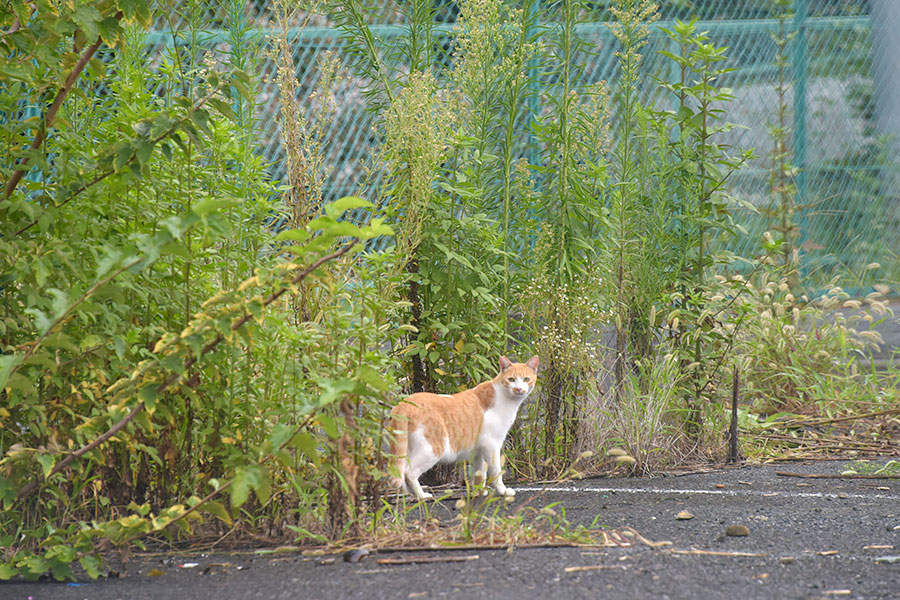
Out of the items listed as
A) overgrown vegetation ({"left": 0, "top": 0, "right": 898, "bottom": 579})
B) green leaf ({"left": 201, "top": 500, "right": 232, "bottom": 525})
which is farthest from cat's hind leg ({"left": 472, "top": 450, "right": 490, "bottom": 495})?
green leaf ({"left": 201, "top": 500, "right": 232, "bottom": 525})

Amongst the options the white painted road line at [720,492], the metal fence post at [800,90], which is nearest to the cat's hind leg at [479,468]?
the white painted road line at [720,492]

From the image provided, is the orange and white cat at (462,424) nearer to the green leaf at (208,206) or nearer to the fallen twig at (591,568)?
the fallen twig at (591,568)

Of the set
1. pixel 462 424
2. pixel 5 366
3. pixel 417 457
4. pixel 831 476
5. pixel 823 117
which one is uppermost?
pixel 823 117

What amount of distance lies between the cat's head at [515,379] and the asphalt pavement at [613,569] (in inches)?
24.3

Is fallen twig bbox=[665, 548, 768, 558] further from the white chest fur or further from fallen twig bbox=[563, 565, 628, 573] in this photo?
the white chest fur

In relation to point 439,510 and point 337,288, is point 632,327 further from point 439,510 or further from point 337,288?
point 337,288

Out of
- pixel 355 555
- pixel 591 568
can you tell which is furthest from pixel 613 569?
pixel 355 555

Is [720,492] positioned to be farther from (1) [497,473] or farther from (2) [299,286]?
(2) [299,286]

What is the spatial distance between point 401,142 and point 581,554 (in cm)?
179

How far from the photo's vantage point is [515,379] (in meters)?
3.80

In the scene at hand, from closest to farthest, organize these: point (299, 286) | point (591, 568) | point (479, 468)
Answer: point (591, 568), point (299, 286), point (479, 468)

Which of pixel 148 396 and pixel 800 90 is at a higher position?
pixel 800 90

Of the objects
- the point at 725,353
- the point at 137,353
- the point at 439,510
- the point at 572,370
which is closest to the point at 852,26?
the point at 725,353

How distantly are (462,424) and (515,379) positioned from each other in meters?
0.31
